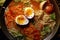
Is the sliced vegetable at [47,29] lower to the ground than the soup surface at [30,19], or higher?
lower

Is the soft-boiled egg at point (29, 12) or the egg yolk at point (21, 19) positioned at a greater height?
the soft-boiled egg at point (29, 12)

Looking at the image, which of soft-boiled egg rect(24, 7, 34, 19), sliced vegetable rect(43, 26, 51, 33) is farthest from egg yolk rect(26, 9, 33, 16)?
sliced vegetable rect(43, 26, 51, 33)

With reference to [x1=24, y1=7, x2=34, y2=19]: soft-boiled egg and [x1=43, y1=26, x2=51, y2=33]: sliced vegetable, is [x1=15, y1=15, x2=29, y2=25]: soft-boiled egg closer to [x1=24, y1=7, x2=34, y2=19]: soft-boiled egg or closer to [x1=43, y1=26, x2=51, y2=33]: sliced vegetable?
[x1=24, y1=7, x2=34, y2=19]: soft-boiled egg

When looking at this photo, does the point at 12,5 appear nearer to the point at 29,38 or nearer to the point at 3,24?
the point at 3,24

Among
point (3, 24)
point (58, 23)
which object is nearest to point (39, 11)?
point (58, 23)

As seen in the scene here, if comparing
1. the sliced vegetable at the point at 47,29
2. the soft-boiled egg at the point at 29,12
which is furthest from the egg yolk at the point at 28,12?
the sliced vegetable at the point at 47,29

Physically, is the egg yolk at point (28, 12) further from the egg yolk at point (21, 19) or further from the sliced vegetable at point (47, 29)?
the sliced vegetable at point (47, 29)

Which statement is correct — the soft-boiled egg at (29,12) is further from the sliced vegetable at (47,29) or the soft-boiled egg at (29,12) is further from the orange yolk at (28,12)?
the sliced vegetable at (47,29)

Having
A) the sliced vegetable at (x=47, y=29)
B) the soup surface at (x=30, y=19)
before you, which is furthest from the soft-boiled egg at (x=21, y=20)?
the sliced vegetable at (x=47, y=29)
